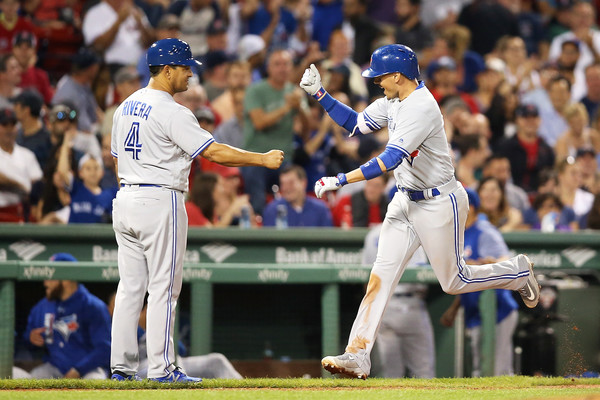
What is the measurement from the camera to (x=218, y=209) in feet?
27.6

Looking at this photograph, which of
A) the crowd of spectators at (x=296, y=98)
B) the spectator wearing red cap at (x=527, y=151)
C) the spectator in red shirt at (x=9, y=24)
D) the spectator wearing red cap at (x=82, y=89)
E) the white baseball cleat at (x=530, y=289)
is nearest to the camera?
the white baseball cleat at (x=530, y=289)

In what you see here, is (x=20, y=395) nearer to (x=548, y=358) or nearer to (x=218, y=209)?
(x=218, y=209)

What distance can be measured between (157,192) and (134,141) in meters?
0.31

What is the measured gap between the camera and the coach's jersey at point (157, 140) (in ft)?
17.4

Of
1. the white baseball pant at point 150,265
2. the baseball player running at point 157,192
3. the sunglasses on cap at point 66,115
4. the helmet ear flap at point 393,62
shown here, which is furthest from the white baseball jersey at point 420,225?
the sunglasses on cap at point 66,115

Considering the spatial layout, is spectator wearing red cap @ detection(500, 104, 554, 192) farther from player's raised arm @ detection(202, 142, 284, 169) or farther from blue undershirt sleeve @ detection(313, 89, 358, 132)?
player's raised arm @ detection(202, 142, 284, 169)

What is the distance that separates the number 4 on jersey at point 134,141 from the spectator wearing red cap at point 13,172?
123 inches

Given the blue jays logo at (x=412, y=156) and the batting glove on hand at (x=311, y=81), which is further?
the batting glove on hand at (x=311, y=81)

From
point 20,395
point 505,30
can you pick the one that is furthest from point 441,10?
point 20,395

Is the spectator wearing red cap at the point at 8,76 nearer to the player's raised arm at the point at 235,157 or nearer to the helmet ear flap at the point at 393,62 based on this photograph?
the player's raised arm at the point at 235,157

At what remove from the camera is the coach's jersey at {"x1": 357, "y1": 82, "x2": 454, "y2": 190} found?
5.42 meters

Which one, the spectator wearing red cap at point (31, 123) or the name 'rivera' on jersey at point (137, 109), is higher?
the spectator wearing red cap at point (31, 123)

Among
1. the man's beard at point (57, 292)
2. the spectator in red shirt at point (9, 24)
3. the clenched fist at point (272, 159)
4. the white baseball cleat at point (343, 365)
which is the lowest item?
the white baseball cleat at point (343, 365)

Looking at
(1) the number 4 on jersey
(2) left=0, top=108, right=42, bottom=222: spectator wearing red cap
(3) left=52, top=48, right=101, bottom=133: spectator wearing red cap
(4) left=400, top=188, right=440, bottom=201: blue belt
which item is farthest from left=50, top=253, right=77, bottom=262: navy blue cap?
(4) left=400, top=188, right=440, bottom=201: blue belt
